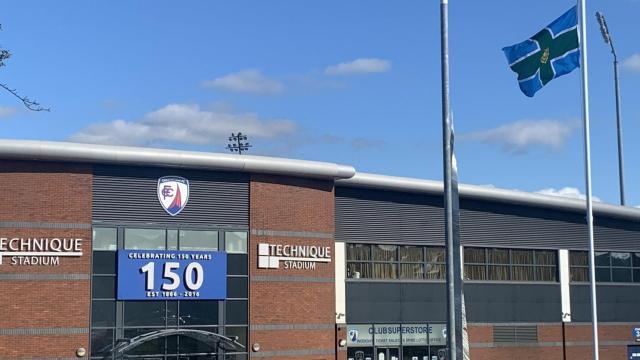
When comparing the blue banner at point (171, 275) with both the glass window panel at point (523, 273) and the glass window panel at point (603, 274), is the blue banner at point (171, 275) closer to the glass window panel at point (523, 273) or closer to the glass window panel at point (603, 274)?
the glass window panel at point (523, 273)

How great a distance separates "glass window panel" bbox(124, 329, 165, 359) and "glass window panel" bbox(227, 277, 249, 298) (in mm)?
2840

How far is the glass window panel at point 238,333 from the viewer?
31.6 metres

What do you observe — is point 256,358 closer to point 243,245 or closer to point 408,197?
point 243,245

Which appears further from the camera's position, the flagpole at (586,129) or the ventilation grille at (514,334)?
the ventilation grille at (514,334)

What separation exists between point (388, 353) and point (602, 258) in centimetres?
1220

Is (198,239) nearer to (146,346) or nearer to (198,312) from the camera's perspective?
(198,312)

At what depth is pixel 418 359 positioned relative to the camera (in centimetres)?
3603

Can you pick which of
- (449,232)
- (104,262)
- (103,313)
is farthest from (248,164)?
(449,232)

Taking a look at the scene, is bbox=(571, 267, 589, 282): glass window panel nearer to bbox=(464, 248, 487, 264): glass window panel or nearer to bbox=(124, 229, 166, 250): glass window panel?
bbox=(464, 248, 487, 264): glass window panel

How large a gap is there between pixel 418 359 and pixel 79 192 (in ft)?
48.0

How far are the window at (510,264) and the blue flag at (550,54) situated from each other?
14714 millimetres

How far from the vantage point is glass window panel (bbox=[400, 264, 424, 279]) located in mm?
36156

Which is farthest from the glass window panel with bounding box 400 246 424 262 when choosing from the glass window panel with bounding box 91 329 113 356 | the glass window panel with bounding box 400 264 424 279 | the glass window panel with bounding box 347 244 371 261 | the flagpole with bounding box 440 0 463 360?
the flagpole with bounding box 440 0 463 360

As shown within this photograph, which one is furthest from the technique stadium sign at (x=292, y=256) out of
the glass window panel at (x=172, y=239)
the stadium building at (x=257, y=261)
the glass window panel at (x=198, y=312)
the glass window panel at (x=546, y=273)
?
the glass window panel at (x=546, y=273)
